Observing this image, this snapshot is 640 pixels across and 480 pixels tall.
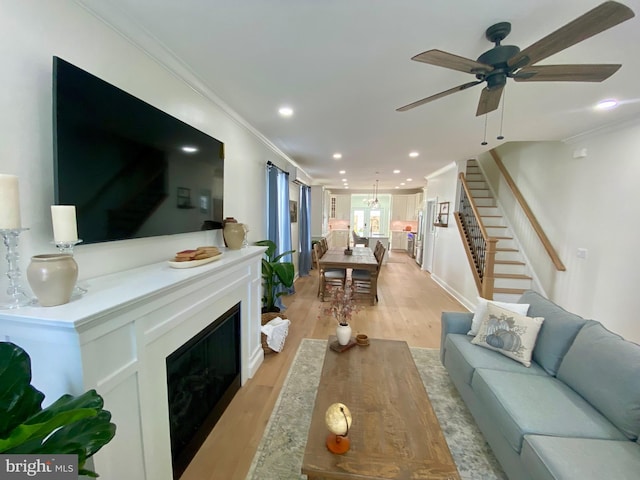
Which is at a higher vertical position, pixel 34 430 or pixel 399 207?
pixel 399 207

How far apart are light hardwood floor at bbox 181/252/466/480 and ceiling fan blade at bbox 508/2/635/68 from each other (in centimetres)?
277

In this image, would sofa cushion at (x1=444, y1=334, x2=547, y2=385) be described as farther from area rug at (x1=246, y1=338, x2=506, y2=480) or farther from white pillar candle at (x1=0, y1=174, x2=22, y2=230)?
white pillar candle at (x1=0, y1=174, x2=22, y2=230)

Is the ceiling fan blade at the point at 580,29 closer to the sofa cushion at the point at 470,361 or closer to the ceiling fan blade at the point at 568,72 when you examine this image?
the ceiling fan blade at the point at 568,72

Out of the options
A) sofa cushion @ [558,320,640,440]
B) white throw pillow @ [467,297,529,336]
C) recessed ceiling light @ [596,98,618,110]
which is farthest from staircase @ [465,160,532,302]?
sofa cushion @ [558,320,640,440]

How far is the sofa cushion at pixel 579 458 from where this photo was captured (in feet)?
3.70

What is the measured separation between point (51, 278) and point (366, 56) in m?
2.01

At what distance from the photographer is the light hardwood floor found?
1692mm

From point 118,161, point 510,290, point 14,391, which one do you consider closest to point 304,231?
point 510,290

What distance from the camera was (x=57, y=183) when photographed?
1.07 metres

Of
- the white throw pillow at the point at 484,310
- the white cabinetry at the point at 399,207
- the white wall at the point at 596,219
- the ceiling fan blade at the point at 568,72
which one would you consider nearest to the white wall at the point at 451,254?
the white wall at the point at 596,219

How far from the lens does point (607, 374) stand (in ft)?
4.91

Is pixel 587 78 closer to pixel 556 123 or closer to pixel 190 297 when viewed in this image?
pixel 556 123

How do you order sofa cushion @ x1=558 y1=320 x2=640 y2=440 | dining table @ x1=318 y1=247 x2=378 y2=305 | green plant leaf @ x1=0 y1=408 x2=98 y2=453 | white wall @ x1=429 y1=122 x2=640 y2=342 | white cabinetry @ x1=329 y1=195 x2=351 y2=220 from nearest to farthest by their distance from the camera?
green plant leaf @ x1=0 y1=408 x2=98 y2=453 → sofa cushion @ x1=558 y1=320 x2=640 y2=440 → white wall @ x1=429 y1=122 x2=640 y2=342 → dining table @ x1=318 y1=247 x2=378 y2=305 → white cabinetry @ x1=329 y1=195 x2=351 y2=220

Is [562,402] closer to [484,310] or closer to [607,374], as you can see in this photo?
[607,374]
